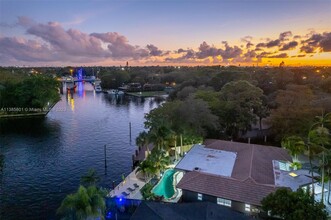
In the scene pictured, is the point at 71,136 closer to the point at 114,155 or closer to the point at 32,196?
the point at 114,155

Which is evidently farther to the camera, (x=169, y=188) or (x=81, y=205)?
(x=169, y=188)

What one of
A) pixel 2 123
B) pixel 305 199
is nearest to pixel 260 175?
pixel 305 199

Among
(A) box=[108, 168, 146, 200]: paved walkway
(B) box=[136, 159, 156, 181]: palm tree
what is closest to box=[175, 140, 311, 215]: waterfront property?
(B) box=[136, 159, 156, 181]: palm tree

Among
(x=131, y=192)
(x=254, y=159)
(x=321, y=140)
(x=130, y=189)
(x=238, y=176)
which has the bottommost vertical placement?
(x=131, y=192)

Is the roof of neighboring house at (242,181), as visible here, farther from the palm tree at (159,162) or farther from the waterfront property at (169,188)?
the palm tree at (159,162)

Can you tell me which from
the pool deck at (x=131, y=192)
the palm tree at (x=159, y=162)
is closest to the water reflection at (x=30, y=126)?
the pool deck at (x=131, y=192)

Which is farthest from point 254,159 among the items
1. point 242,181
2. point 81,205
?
point 81,205

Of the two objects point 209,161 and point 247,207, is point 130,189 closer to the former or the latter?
point 209,161
